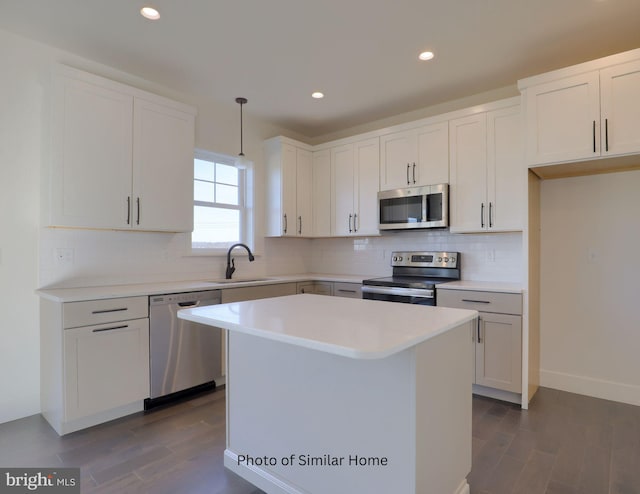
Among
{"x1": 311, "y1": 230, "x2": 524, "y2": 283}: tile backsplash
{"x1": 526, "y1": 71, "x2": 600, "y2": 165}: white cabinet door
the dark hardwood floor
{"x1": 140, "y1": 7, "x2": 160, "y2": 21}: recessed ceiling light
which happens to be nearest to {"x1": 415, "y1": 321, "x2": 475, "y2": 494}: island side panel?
the dark hardwood floor

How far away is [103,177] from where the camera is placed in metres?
2.75

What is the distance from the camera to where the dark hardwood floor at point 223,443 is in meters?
1.87

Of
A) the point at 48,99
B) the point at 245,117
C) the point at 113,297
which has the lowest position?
the point at 113,297

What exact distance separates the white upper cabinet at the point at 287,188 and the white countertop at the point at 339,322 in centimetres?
220

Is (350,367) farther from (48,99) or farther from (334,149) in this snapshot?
(334,149)

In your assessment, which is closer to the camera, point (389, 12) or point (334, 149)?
point (389, 12)

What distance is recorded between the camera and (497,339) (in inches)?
113

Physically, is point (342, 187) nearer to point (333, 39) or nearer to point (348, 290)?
point (348, 290)

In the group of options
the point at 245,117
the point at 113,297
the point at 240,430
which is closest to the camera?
the point at 240,430

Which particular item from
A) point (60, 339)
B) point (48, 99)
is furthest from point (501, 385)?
point (48, 99)

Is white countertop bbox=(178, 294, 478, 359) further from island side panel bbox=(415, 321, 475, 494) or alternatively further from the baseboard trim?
the baseboard trim

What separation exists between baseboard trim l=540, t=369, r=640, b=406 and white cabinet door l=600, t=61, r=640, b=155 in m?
1.82

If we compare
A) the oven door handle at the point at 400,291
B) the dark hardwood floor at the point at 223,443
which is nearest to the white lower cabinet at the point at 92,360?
the dark hardwood floor at the point at 223,443

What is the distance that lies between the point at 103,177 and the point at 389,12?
91.4 inches
